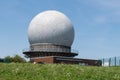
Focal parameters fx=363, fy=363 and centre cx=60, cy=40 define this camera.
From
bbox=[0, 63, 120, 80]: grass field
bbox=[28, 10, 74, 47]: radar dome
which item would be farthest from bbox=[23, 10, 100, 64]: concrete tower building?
bbox=[0, 63, 120, 80]: grass field

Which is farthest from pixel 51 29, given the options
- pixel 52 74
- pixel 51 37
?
pixel 52 74

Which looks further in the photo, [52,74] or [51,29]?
[51,29]

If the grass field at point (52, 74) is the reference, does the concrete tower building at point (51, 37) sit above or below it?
above

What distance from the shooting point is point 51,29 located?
255ft

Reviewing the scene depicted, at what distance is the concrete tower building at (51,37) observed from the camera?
77.9 m

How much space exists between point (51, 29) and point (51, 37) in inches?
69.6

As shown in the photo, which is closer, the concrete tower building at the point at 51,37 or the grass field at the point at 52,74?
the grass field at the point at 52,74

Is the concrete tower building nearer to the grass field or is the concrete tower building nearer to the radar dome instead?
the radar dome

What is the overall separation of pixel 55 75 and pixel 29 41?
65.9 m

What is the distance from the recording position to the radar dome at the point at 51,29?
78156 mm

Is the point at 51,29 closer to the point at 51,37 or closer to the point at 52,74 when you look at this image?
the point at 51,37

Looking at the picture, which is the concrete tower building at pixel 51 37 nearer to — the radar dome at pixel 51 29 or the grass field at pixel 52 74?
the radar dome at pixel 51 29

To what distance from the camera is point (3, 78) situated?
17.0m

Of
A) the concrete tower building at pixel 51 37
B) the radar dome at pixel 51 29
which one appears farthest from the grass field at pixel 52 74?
the radar dome at pixel 51 29
